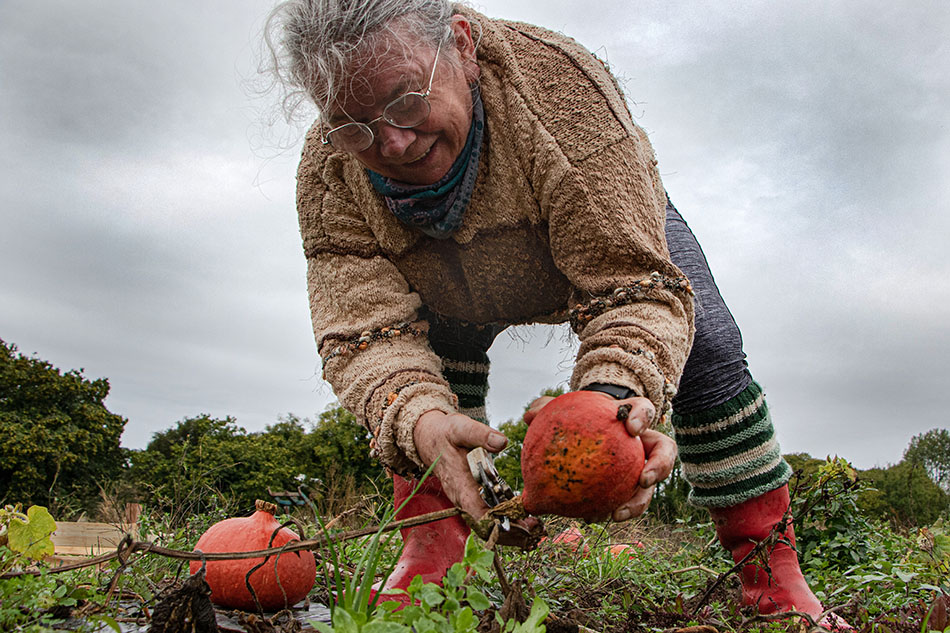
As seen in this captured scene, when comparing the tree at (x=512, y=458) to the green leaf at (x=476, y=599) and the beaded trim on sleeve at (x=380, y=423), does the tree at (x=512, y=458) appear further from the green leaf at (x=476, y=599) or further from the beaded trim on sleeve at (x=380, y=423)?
the green leaf at (x=476, y=599)

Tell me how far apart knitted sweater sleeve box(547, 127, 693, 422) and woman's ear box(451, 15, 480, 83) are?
1.32 ft

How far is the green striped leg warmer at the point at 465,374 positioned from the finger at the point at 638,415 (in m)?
1.27

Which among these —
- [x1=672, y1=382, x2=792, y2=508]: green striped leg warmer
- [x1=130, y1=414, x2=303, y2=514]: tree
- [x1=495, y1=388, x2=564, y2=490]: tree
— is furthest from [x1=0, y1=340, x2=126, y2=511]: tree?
[x1=672, y1=382, x2=792, y2=508]: green striped leg warmer

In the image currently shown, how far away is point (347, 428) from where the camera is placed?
1209cm

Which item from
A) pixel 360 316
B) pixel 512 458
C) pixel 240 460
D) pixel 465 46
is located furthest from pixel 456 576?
pixel 240 460

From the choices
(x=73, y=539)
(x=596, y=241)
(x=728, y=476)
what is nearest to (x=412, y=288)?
(x=596, y=241)

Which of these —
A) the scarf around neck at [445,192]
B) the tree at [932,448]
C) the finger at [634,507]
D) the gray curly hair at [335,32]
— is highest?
the tree at [932,448]

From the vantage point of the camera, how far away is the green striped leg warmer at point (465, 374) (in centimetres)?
270

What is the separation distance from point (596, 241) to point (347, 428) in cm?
1078

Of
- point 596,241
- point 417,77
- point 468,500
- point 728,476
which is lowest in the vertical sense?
point 468,500

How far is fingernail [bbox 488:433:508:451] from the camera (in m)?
1.42

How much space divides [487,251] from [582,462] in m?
0.95

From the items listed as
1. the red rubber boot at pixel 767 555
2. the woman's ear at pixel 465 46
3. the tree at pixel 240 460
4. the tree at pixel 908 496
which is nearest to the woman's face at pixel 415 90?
the woman's ear at pixel 465 46

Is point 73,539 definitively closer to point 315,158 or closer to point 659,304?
point 315,158
